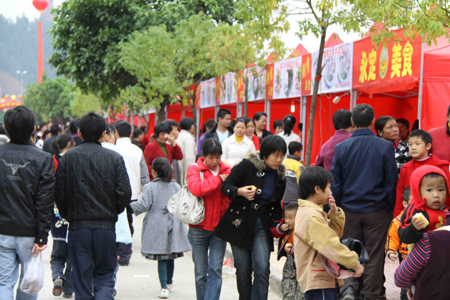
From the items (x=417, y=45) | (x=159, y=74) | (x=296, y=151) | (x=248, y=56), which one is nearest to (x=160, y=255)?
(x=296, y=151)

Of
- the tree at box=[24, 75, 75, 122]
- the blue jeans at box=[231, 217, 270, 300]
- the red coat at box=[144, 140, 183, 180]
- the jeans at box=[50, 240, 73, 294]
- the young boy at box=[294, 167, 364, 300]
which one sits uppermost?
the tree at box=[24, 75, 75, 122]

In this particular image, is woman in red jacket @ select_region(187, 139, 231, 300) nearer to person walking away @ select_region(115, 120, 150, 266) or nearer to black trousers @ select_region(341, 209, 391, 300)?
black trousers @ select_region(341, 209, 391, 300)

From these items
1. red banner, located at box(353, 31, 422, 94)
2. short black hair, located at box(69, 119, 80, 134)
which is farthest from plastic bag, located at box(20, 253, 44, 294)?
short black hair, located at box(69, 119, 80, 134)

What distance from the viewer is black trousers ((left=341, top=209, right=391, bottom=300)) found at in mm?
5617

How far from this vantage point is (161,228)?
6.58m

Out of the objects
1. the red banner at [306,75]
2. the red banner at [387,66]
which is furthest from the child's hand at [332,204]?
the red banner at [306,75]

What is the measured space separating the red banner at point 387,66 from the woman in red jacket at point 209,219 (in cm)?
372

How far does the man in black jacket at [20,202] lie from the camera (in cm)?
451

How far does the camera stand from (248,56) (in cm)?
1420

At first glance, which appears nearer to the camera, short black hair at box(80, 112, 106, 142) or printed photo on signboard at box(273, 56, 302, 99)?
short black hair at box(80, 112, 106, 142)

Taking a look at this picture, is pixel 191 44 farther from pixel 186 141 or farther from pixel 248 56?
pixel 186 141

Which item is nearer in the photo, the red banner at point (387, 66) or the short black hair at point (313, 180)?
the short black hair at point (313, 180)

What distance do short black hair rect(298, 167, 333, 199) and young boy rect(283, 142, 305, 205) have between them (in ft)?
9.73

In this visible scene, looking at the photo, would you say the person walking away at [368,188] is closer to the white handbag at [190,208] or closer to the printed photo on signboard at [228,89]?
the white handbag at [190,208]
